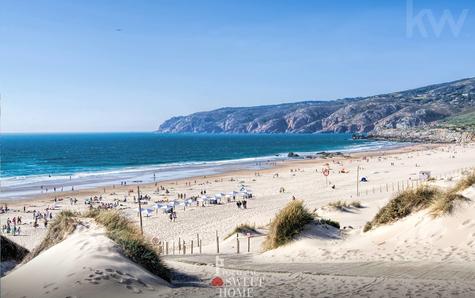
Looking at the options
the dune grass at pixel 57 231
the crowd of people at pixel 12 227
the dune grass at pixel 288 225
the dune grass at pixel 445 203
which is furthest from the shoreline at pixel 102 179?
the dune grass at pixel 445 203

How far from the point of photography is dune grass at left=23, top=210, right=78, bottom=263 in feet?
35.8

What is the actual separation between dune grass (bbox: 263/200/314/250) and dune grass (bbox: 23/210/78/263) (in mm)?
6299

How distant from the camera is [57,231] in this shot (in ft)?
36.9

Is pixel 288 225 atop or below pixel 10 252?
below

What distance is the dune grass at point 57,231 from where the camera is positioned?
35.8 feet

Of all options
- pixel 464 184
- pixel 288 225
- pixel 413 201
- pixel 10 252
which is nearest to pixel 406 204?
pixel 413 201

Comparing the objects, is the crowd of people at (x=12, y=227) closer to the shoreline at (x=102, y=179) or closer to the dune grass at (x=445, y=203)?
the shoreline at (x=102, y=179)

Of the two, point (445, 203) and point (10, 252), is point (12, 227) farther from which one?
point (445, 203)

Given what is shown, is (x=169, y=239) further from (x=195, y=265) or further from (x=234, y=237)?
(x=195, y=265)

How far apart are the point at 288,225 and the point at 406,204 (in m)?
3.89

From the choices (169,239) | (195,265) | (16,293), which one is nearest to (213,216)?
(169,239)

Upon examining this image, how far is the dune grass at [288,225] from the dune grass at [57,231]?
20.7 feet

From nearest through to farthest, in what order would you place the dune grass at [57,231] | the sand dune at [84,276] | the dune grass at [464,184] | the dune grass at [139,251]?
the sand dune at [84,276]
the dune grass at [139,251]
the dune grass at [57,231]
the dune grass at [464,184]

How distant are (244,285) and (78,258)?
2930mm
